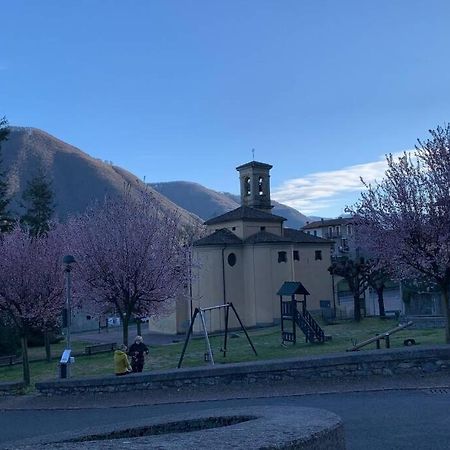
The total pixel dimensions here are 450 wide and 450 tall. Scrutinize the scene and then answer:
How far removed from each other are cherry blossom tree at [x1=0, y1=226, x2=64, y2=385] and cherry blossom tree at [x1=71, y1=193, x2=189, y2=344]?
1.11 m

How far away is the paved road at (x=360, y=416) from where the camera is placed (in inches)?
343

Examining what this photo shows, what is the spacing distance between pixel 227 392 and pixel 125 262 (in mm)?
11089

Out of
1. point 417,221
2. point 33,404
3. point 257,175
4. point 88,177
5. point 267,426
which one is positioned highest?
point 88,177

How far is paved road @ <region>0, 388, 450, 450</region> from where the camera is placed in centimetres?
872

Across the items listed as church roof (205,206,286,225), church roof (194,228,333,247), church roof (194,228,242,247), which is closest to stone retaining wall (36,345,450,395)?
church roof (194,228,242,247)

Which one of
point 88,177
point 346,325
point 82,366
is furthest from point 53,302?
point 88,177

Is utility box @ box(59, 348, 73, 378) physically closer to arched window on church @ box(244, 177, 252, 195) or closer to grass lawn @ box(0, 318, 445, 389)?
grass lawn @ box(0, 318, 445, 389)

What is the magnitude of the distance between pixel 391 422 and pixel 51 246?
70.4ft

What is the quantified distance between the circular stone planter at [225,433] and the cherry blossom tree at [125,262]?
1668 centimetres

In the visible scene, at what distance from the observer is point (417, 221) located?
60.2 feet

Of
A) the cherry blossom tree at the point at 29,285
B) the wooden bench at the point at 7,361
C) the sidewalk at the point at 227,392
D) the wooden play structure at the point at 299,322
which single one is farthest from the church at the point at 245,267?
the sidewalk at the point at 227,392

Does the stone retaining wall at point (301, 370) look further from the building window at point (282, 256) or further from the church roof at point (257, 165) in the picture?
the church roof at point (257, 165)

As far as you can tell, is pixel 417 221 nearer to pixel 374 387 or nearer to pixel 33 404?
pixel 374 387

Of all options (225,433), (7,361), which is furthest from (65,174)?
(225,433)
